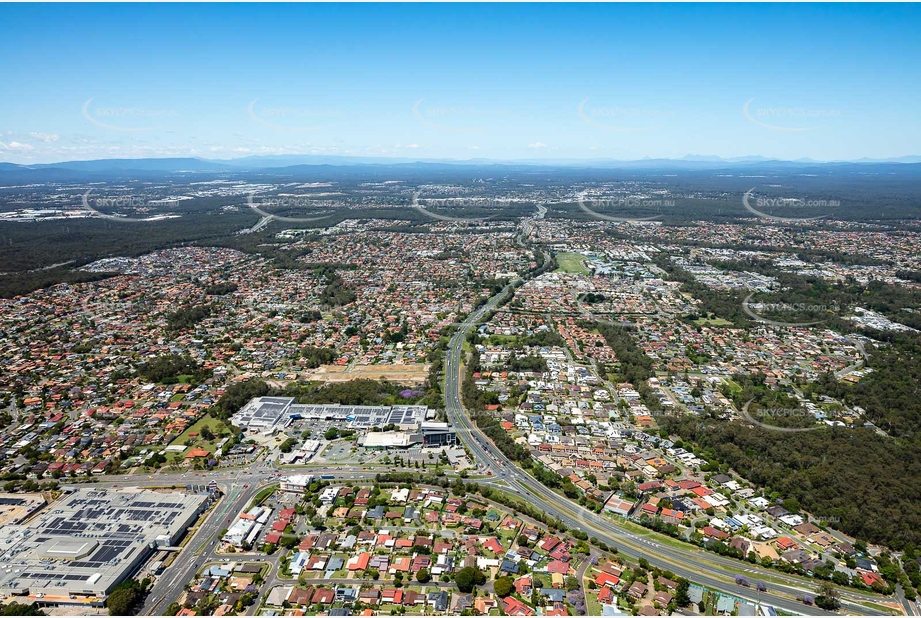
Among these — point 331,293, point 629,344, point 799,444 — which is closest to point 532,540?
point 799,444

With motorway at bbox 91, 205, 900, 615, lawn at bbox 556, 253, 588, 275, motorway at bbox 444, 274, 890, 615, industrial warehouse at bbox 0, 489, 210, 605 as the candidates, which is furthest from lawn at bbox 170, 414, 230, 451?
lawn at bbox 556, 253, 588, 275

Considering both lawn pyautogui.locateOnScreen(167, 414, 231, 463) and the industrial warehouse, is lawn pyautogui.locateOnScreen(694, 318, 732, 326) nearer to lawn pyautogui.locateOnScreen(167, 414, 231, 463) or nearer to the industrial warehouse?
lawn pyautogui.locateOnScreen(167, 414, 231, 463)

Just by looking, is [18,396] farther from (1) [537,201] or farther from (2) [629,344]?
(1) [537,201]

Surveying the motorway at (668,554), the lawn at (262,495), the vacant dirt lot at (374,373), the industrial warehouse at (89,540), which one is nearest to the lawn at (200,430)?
the industrial warehouse at (89,540)

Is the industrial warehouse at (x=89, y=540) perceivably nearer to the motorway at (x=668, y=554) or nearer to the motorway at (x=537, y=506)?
the motorway at (x=537, y=506)

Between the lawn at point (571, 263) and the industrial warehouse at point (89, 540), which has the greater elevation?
the lawn at point (571, 263)

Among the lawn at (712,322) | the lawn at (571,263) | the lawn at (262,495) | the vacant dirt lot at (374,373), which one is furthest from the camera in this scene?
the lawn at (571,263)
